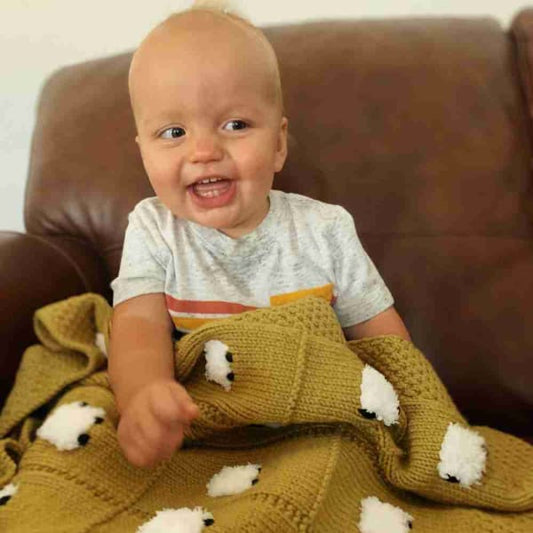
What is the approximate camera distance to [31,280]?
94 cm

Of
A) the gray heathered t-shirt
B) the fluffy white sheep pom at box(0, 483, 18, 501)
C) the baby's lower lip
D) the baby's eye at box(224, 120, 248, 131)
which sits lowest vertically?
the fluffy white sheep pom at box(0, 483, 18, 501)

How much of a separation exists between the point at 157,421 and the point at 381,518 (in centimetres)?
25

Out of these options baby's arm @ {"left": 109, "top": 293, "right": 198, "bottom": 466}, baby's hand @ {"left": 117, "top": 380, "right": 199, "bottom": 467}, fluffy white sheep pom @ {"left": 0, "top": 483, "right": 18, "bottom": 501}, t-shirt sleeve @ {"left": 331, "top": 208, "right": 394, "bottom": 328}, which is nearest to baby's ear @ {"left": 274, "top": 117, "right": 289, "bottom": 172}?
t-shirt sleeve @ {"left": 331, "top": 208, "right": 394, "bottom": 328}

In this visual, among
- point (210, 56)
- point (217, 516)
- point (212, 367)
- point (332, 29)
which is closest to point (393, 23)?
point (332, 29)

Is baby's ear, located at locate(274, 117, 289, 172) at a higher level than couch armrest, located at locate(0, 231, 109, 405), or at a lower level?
higher

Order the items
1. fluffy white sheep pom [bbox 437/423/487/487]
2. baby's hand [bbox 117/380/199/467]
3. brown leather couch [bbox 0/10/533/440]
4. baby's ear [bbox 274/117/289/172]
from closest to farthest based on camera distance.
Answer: baby's hand [bbox 117/380/199/467] < fluffy white sheep pom [bbox 437/423/487/487] < baby's ear [bbox 274/117/289/172] < brown leather couch [bbox 0/10/533/440]

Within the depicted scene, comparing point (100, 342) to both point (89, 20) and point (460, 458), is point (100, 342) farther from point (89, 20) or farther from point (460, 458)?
point (89, 20)

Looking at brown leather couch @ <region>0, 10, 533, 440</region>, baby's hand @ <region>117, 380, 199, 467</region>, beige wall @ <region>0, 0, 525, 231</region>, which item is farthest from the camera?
beige wall @ <region>0, 0, 525, 231</region>

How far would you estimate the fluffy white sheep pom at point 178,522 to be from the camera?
0.63 metres

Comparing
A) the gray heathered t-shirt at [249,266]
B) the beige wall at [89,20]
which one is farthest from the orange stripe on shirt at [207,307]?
the beige wall at [89,20]

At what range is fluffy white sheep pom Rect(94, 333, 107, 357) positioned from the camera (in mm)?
892

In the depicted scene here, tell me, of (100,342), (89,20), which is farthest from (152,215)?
(89,20)

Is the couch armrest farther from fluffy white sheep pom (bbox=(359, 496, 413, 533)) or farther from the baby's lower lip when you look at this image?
fluffy white sheep pom (bbox=(359, 496, 413, 533))

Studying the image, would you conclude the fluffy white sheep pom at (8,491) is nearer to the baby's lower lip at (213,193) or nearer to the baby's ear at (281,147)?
the baby's lower lip at (213,193)
